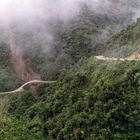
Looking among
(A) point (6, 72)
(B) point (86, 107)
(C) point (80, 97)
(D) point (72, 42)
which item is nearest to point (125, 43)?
(D) point (72, 42)

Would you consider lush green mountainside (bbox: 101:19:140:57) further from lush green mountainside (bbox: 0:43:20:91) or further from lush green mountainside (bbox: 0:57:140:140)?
lush green mountainside (bbox: 0:43:20:91)

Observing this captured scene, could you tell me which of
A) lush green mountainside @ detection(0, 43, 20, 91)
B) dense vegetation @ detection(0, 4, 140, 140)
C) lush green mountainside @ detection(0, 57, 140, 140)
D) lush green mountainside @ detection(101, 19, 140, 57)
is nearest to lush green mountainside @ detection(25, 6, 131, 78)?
dense vegetation @ detection(0, 4, 140, 140)

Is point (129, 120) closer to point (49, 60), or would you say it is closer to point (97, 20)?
point (49, 60)

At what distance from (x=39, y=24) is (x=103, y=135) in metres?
36.5

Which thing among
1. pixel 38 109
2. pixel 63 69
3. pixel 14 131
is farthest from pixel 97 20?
pixel 14 131

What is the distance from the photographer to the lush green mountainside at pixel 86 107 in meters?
58.3

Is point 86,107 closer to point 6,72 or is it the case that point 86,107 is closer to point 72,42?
point 6,72

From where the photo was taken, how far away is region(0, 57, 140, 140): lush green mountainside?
58.3 m

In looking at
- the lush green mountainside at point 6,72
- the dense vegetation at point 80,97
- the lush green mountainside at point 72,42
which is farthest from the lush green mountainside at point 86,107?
the lush green mountainside at point 72,42

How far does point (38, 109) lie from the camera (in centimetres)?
6844

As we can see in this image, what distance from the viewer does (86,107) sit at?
2445 inches

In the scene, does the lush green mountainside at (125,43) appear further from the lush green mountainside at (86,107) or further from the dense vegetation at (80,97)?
the lush green mountainside at (86,107)

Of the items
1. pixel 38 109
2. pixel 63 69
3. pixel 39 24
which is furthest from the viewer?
pixel 39 24

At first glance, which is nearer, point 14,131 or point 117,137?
point 117,137
